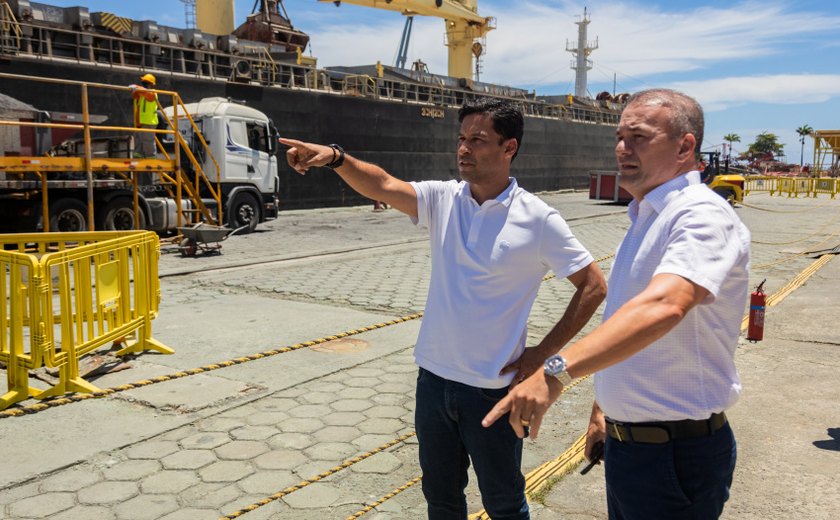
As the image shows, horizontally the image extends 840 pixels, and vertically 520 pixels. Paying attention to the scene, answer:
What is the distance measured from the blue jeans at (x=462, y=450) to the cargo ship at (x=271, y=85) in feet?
30.8

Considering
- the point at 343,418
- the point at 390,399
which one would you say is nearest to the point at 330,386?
the point at 390,399

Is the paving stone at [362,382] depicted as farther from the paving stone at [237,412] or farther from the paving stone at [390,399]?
the paving stone at [237,412]

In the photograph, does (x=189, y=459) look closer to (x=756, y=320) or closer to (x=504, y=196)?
(x=504, y=196)

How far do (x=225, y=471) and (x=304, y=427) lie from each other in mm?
761

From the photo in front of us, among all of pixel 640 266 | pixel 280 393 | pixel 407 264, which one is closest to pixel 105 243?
pixel 280 393

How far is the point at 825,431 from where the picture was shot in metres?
4.48

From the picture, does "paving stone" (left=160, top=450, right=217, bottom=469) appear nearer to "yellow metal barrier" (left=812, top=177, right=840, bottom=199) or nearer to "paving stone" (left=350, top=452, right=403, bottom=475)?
"paving stone" (left=350, top=452, right=403, bottom=475)

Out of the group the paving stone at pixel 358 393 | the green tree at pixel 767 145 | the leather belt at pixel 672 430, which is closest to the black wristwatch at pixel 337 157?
the leather belt at pixel 672 430

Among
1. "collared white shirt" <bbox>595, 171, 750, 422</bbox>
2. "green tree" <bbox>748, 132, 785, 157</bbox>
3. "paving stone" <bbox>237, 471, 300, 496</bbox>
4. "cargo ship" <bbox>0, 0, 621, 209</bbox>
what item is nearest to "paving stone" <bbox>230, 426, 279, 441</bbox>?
"paving stone" <bbox>237, 471, 300, 496</bbox>

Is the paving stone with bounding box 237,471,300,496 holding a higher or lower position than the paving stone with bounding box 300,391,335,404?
lower

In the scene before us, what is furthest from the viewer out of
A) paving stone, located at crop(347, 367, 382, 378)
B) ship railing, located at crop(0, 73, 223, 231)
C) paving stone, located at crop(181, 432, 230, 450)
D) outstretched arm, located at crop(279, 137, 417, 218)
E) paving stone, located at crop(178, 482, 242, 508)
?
ship railing, located at crop(0, 73, 223, 231)

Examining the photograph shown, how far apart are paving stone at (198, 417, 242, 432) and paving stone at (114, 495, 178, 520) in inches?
36.7

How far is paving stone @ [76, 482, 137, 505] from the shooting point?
354cm

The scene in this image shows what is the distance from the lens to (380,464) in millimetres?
4023
